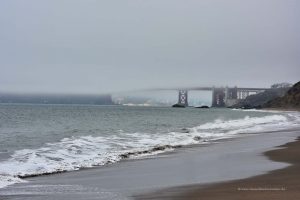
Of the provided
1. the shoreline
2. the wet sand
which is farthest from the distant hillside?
the shoreline

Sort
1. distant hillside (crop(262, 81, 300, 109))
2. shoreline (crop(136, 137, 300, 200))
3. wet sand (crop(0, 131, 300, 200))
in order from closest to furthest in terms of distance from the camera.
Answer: shoreline (crop(136, 137, 300, 200))
wet sand (crop(0, 131, 300, 200))
distant hillside (crop(262, 81, 300, 109))

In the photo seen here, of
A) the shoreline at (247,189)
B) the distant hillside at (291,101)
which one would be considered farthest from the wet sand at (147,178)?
the distant hillside at (291,101)

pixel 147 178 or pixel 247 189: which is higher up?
pixel 247 189

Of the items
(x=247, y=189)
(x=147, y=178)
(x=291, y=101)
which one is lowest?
(x=147, y=178)

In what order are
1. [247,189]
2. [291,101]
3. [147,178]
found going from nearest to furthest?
[247,189] < [147,178] < [291,101]

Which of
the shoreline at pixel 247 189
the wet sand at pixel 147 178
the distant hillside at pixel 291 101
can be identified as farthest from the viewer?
the distant hillside at pixel 291 101

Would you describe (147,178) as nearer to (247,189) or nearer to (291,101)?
(247,189)

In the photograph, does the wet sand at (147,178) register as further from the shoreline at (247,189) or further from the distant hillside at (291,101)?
the distant hillside at (291,101)

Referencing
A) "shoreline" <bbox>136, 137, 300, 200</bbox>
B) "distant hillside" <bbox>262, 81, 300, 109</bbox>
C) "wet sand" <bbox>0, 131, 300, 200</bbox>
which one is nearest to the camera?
"shoreline" <bbox>136, 137, 300, 200</bbox>

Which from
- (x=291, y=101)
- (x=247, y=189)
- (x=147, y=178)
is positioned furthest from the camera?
(x=291, y=101)

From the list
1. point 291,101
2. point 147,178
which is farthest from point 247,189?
point 291,101

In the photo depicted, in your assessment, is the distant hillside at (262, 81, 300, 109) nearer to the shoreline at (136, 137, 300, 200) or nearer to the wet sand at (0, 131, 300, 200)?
the wet sand at (0, 131, 300, 200)

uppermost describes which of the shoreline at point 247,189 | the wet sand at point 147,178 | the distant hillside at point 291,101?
the distant hillside at point 291,101

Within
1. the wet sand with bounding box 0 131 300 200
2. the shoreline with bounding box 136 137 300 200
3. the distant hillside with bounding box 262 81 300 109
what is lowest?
the wet sand with bounding box 0 131 300 200
